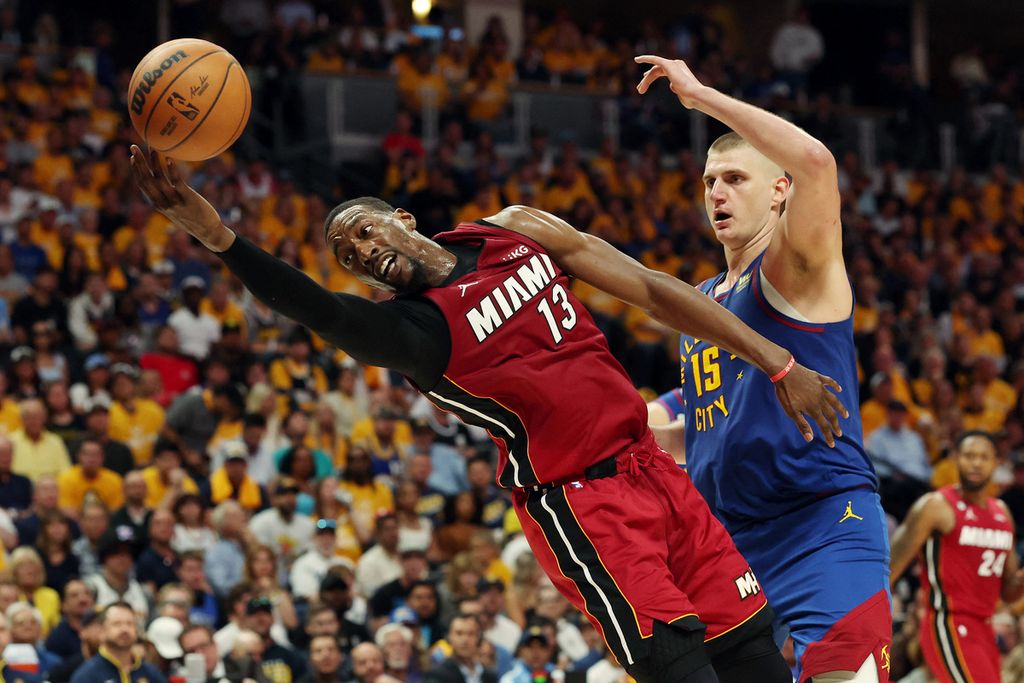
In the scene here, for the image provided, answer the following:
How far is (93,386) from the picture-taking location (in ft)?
38.8

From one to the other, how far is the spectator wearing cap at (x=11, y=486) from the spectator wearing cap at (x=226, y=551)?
1.35 m

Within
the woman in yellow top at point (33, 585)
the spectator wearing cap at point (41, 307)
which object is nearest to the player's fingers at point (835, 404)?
the woman in yellow top at point (33, 585)

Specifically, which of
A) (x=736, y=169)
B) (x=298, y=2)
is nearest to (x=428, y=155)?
(x=298, y=2)

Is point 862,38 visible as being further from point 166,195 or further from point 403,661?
point 166,195

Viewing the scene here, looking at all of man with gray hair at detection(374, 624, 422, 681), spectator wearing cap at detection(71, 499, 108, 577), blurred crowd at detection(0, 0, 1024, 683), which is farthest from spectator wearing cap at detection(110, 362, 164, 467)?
man with gray hair at detection(374, 624, 422, 681)

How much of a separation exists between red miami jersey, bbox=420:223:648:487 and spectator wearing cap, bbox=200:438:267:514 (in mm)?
7095

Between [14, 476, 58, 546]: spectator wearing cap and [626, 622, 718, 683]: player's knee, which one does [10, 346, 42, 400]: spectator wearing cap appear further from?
[626, 622, 718, 683]: player's knee

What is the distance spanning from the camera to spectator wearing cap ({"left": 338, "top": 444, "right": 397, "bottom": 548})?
1173 centimetres

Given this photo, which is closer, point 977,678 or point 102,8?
point 977,678

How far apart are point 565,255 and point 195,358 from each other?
28.6ft

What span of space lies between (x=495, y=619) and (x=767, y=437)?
5972 mm

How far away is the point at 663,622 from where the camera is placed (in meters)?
4.12

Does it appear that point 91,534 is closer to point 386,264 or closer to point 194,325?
point 194,325

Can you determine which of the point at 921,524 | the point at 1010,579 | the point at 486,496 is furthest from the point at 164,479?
the point at 1010,579
